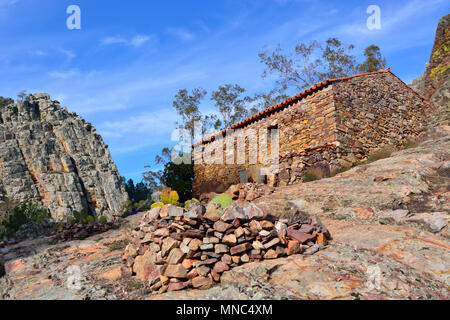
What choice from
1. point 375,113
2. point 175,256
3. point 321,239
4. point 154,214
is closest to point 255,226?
point 321,239

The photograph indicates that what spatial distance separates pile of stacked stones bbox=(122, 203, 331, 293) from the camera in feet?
14.3

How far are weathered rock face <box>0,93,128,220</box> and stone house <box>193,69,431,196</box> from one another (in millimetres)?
31566

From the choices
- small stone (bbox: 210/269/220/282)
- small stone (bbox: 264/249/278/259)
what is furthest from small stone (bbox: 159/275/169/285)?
small stone (bbox: 264/249/278/259)

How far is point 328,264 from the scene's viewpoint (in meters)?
Answer: 4.09

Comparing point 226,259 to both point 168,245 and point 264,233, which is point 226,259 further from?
point 168,245

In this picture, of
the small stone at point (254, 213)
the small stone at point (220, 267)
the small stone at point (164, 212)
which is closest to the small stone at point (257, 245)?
the small stone at point (254, 213)

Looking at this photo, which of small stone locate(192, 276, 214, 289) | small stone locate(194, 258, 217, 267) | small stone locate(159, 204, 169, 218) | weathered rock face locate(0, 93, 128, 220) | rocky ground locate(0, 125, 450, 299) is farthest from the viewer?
weathered rock face locate(0, 93, 128, 220)

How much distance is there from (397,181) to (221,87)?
80.5ft

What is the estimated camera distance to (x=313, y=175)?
11.5 m

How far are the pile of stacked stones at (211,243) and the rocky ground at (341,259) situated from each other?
20 cm

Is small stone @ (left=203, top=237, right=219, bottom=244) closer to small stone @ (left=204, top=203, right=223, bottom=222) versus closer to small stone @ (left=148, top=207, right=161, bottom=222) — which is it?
small stone @ (left=204, top=203, right=223, bottom=222)

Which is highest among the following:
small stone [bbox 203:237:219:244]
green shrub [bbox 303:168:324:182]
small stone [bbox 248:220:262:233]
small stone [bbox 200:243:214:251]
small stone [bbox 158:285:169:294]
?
green shrub [bbox 303:168:324:182]

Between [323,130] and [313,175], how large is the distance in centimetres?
200

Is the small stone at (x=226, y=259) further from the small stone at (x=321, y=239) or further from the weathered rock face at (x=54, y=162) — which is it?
the weathered rock face at (x=54, y=162)
